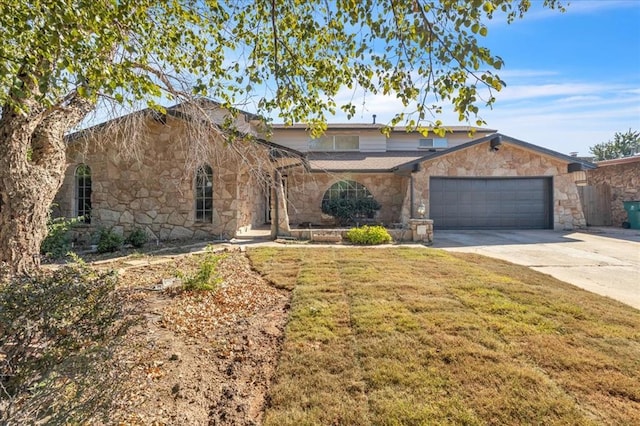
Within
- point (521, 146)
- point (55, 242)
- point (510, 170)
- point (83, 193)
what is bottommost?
point (55, 242)

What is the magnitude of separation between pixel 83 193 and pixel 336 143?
11.9 metres

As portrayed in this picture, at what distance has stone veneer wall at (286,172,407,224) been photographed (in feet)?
51.9

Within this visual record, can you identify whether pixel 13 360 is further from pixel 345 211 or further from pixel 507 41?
pixel 345 211

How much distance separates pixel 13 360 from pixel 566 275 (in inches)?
328

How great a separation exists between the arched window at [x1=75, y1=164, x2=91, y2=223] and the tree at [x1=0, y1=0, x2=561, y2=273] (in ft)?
20.5

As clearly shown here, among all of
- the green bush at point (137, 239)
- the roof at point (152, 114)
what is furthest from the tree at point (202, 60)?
the green bush at point (137, 239)

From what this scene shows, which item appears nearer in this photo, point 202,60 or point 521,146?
point 202,60

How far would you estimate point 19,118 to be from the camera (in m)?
4.61

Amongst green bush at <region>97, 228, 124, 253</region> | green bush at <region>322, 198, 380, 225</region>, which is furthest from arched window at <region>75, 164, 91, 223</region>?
green bush at <region>322, 198, 380, 225</region>

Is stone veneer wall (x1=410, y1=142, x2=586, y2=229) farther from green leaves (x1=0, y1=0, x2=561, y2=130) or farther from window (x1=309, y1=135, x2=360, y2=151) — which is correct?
green leaves (x1=0, y1=0, x2=561, y2=130)

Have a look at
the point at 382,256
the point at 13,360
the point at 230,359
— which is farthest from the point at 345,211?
the point at 13,360

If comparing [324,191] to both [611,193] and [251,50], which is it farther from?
[611,193]

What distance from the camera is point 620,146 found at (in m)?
39.9

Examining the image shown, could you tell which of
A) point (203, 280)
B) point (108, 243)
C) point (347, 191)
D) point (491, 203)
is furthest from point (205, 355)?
point (491, 203)
